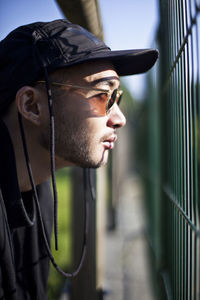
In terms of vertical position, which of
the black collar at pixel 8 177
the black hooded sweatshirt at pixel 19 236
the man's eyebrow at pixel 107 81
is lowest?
the black hooded sweatshirt at pixel 19 236

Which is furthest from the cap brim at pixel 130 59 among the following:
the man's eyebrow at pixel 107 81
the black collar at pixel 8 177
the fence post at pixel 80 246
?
the fence post at pixel 80 246

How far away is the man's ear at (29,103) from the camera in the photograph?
1616mm

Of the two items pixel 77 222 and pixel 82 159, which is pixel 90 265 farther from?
pixel 82 159

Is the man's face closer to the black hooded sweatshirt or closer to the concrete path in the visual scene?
the black hooded sweatshirt

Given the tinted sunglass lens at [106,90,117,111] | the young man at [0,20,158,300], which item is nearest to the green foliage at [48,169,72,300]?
the young man at [0,20,158,300]

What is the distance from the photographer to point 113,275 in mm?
4090

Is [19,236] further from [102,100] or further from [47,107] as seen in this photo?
[102,100]

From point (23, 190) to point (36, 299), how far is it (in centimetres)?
69

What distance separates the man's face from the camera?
5.37 ft

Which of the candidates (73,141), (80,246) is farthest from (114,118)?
(80,246)

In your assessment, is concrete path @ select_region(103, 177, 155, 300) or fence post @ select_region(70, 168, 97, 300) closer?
fence post @ select_region(70, 168, 97, 300)

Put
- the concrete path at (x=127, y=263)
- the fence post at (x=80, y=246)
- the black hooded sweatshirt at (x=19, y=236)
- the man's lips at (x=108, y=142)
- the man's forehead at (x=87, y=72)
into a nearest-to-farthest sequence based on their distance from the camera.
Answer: the black hooded sweatshirt at (x=19, y=236) → the man's forehead at (x=87, y=72) → the man's lips at (x=108, y=142) → the fence post at (x=80, y=246) → the concrete path at (x=127, y=263)

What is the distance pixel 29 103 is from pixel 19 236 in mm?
836

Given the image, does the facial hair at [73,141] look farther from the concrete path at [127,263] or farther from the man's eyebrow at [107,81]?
the concrete path at [127,263]
